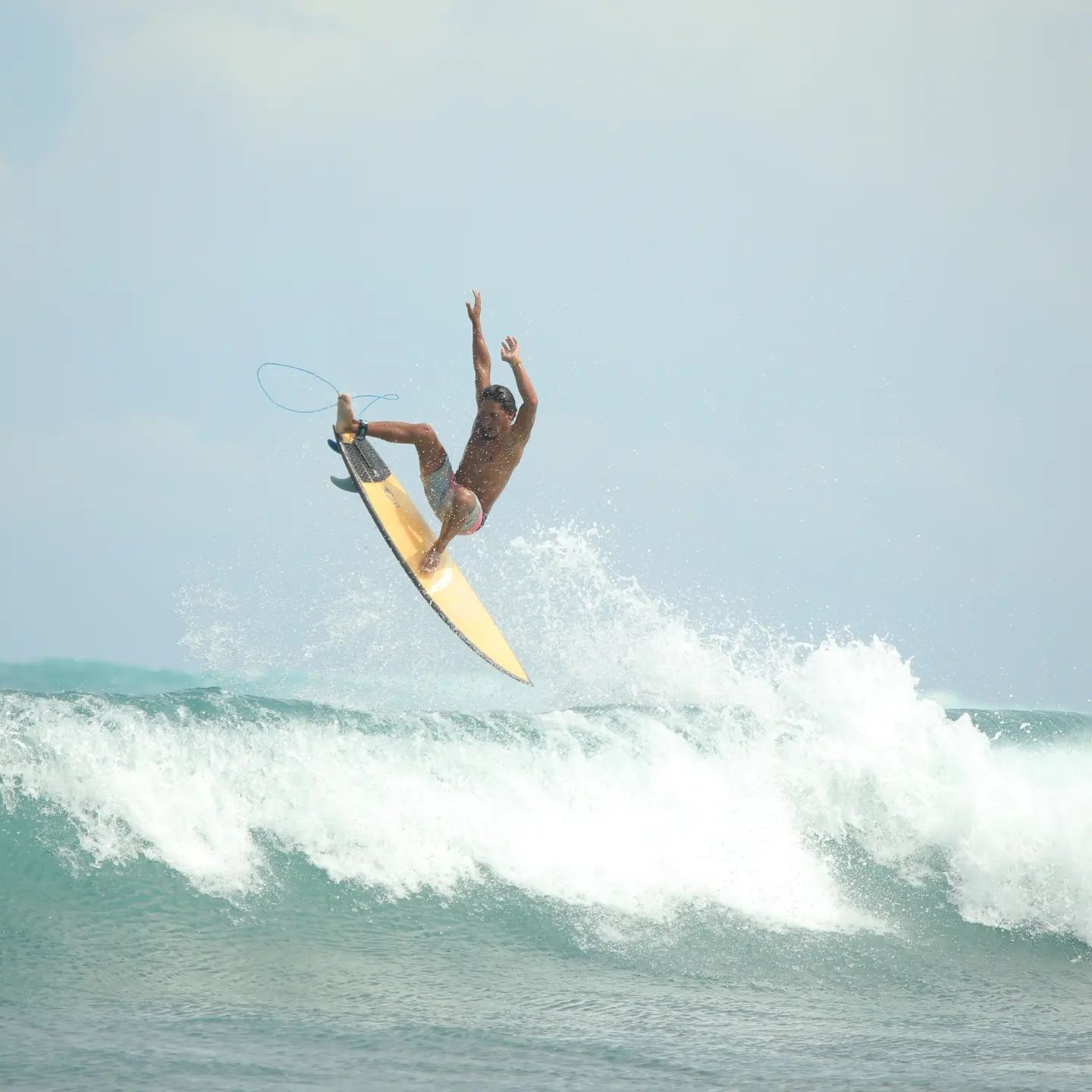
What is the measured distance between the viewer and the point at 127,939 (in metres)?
6.02

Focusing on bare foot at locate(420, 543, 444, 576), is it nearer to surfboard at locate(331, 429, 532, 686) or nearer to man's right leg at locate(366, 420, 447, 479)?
surfboard at locate(331, 429, 532, 686)

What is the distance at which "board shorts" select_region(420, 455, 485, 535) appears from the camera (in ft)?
27.4

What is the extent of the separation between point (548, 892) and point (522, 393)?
3.48m

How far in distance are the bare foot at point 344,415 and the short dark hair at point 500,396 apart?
3.29 ft

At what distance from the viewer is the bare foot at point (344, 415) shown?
7.98 m

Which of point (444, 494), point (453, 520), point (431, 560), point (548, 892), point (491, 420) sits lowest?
point (548, 892)

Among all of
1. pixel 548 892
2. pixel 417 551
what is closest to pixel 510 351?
pixel 417 551

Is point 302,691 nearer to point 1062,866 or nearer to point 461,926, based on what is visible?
point 461,926

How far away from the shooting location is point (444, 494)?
841 centimetres

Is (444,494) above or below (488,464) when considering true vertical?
below

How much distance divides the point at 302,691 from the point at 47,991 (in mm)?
7624

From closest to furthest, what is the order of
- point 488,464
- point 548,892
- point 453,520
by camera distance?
point 548,892, point 453,520, point 488,464

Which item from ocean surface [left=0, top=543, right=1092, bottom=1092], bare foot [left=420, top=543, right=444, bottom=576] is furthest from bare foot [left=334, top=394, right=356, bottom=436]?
ocean surface [left=0, top=543, right=1092, bottom=1092]

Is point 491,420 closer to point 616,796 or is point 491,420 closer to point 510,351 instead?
→ point 510,351
